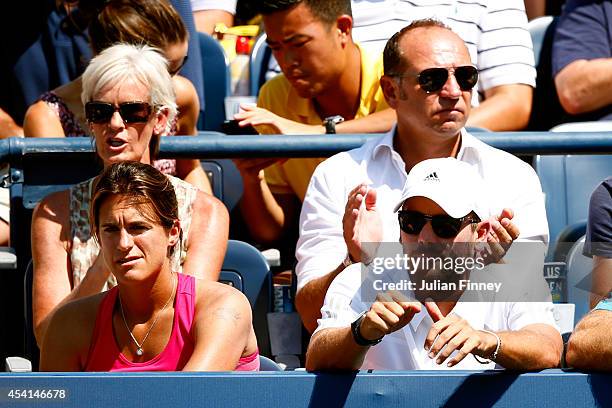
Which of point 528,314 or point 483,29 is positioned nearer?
point 528,314

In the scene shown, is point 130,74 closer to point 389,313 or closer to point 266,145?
point 266,145

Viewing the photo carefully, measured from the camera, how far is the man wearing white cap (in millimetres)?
2297

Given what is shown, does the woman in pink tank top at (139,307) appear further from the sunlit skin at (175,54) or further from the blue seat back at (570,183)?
the blue seat back at (570,183)

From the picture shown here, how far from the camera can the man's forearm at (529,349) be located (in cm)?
237

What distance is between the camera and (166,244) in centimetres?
288

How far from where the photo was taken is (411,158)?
339cm

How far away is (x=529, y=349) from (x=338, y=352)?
0.38 metres

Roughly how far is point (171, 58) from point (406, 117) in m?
0.85

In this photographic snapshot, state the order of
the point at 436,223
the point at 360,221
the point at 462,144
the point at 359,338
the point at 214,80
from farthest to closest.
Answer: the point at 214,80, the point at 462,144, the point at 360,221, the point at 436,223, the point at 359,338

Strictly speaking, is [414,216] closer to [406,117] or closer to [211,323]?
[211,323]

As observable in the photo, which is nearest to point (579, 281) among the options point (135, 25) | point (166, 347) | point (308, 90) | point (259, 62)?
point (166, 347)

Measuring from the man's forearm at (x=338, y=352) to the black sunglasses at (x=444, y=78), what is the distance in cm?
104

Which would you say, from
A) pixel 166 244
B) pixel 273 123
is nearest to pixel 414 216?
pixel 166 244

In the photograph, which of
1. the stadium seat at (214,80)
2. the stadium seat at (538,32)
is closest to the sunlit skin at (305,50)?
the stadium seat at (214,80)
